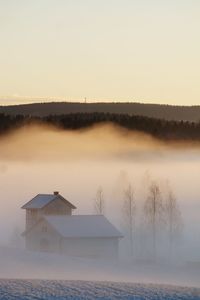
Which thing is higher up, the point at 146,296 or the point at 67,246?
the point at 67,246

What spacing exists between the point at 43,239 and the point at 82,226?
4.05 meters

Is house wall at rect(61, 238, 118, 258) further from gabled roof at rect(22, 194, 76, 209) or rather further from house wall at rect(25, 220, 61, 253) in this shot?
gabled roof at rect(22, 194, 76, 209)

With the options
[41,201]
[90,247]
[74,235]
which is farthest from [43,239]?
[41,201]

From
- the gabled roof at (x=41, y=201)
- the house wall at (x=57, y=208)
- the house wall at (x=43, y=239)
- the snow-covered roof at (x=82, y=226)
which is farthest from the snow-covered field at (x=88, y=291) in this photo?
the gabled roof at (x=41, y=201)

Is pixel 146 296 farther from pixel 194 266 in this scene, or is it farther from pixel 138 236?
pixel 138 236

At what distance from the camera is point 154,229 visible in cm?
9800

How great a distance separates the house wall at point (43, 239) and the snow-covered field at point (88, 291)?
140 feet

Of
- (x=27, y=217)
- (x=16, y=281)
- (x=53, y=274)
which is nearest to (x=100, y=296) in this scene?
(x=16, y=281)

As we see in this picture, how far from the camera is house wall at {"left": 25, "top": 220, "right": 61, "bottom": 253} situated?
76500 mm

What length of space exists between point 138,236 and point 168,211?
606 centimetres

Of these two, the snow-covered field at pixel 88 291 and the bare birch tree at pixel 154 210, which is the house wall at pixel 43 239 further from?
the snow-covered field at pixel 88 291

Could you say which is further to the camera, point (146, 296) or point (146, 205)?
point (146, 205)

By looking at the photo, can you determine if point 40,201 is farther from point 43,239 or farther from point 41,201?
point 43,239

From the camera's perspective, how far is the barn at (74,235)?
75375 mm
